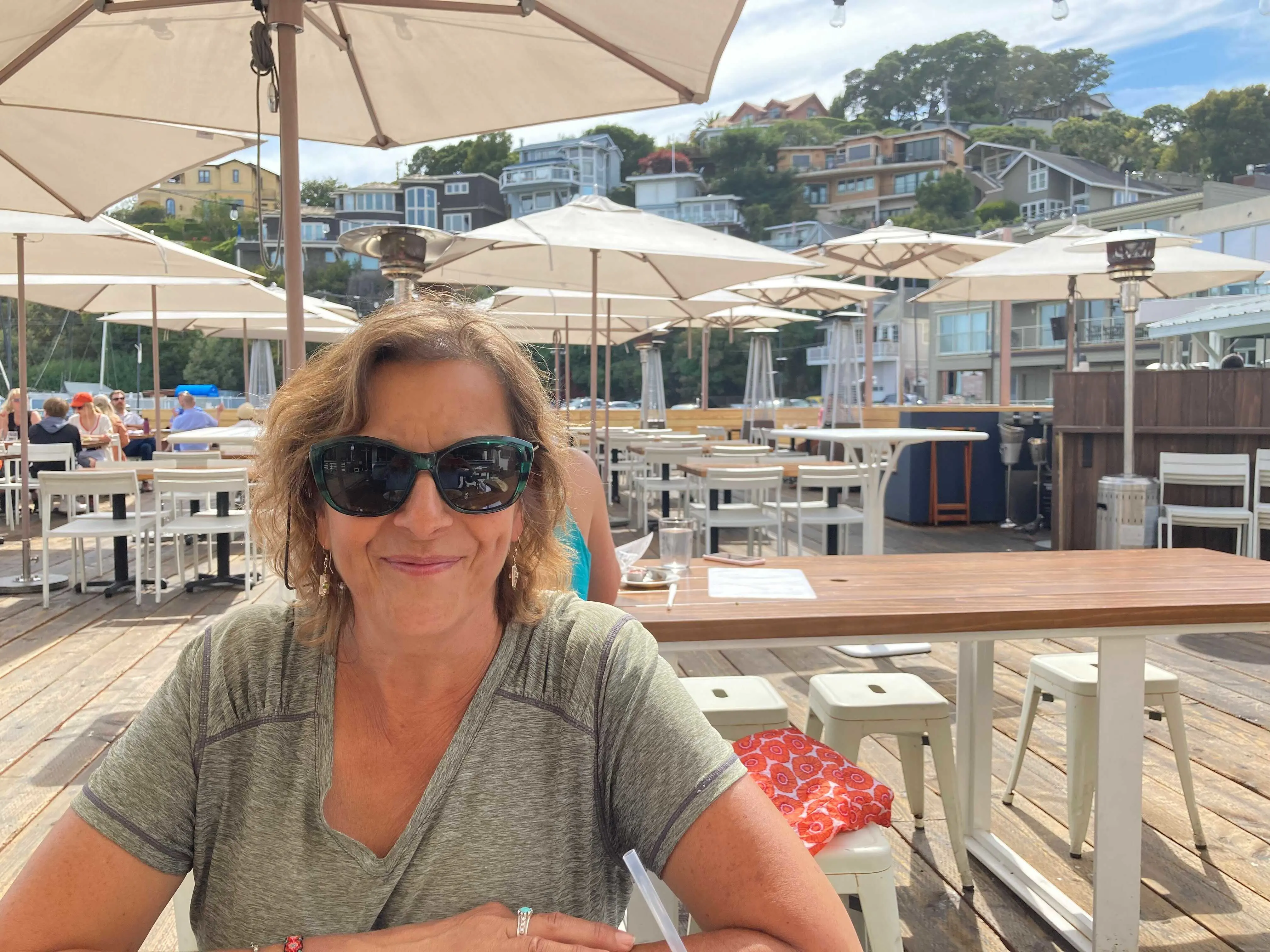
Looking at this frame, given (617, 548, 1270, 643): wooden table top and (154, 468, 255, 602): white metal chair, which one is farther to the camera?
(154, 468, 255, 602): white metal chair

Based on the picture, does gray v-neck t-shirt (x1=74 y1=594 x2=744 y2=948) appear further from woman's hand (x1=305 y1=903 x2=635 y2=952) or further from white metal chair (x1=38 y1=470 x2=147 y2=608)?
white metal chair (x1=38 y1=470 x2=147 y2=608)

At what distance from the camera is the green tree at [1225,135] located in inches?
2297

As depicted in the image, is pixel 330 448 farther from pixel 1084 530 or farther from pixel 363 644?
pixel 1084 530

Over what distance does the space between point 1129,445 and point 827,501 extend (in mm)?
2226

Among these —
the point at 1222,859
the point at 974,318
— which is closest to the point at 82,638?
the point at 1222,859

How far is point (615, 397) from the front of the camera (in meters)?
69.8

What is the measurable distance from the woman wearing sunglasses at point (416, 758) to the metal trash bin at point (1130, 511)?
265 inches

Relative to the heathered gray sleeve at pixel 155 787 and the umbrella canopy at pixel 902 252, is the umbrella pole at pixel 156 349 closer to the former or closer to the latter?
the umbrella canopy at pixel 902 252

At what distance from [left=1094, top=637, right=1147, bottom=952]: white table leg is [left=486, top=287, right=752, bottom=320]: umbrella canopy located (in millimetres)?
6574

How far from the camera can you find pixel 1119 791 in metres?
2.08

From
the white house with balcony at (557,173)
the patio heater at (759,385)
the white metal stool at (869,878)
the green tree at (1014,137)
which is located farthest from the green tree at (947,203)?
the white metal stool at (869,878)

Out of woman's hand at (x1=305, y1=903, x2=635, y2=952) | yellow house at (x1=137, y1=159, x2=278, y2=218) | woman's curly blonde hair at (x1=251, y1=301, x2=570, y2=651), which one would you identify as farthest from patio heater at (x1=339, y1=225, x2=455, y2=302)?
yellow house at (x1=137, y1=159, x2=278, y2=218)

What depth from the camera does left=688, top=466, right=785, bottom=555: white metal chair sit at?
6.14m

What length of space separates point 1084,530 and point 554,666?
7871mm
